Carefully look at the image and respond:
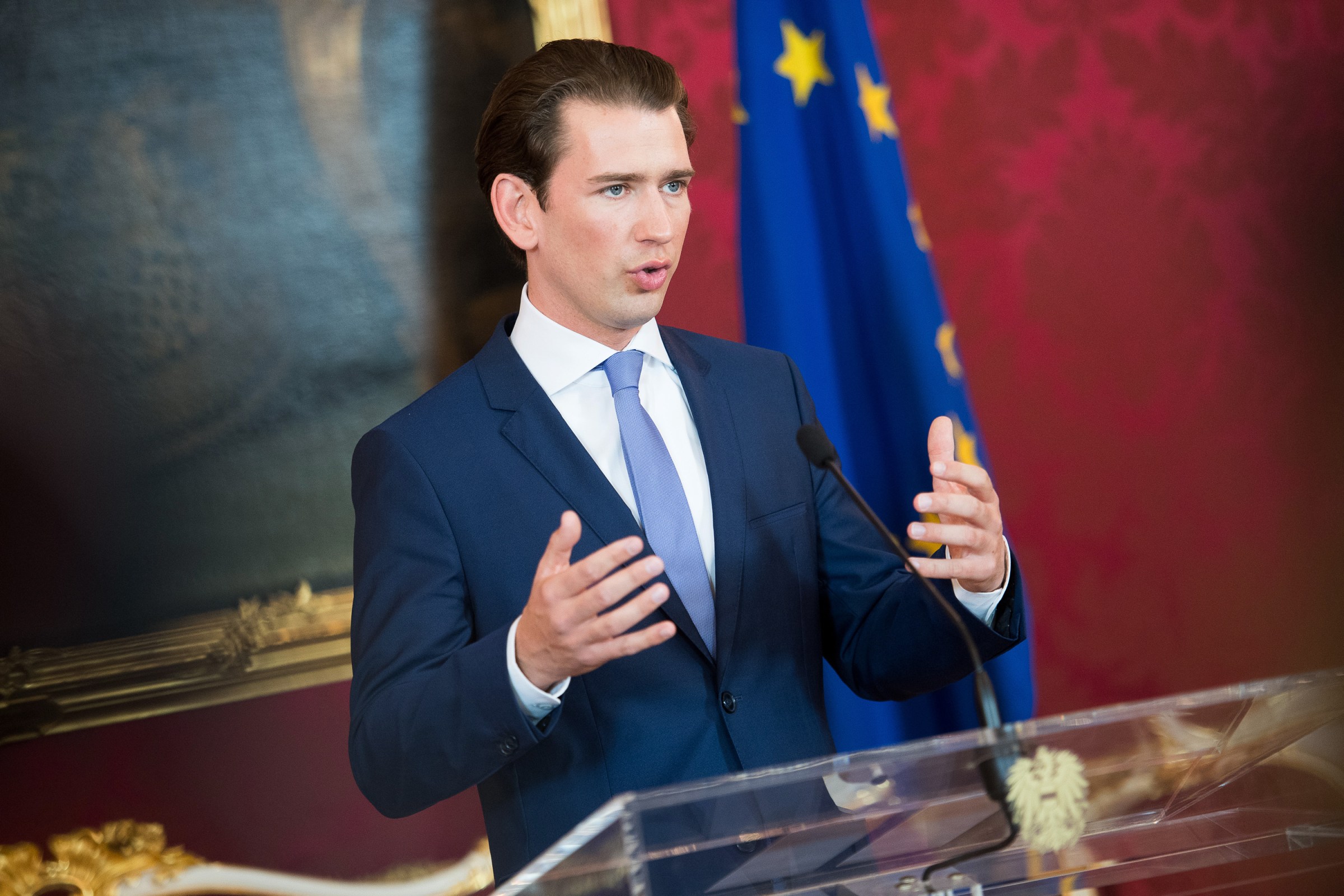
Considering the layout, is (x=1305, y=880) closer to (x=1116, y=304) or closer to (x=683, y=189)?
(x=683, y=189)

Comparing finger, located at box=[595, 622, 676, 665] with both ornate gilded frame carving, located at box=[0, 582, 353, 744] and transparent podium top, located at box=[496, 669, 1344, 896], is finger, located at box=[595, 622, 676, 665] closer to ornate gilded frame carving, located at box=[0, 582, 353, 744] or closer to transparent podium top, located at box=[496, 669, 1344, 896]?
transparent podium top, located at box=[496, 669, 1344, 896]

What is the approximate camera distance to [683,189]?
1584 millimetres

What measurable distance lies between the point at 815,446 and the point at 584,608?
312 millimetres

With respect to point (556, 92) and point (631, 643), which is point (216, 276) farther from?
point (631, 643)

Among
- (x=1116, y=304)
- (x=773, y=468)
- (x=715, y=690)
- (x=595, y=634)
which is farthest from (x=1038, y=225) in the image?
(x=595, y=634)

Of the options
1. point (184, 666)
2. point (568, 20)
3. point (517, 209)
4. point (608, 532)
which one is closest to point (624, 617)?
point (608, 532)

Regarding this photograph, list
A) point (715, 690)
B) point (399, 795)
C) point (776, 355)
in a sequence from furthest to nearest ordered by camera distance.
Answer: point (776, 355)
point (715, 690)
point (399, 795)

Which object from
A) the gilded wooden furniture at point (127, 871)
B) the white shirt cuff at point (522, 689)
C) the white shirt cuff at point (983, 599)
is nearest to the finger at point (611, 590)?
the white shirt cuff at point (522, 689)

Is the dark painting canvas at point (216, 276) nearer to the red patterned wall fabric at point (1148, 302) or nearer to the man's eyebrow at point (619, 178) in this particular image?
the man's eyebrow at point (619, 178)

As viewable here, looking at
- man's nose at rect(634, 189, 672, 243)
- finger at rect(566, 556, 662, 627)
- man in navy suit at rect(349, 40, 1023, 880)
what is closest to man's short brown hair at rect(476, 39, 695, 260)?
man in navy suit at rect(349, 40, 1023, 880)

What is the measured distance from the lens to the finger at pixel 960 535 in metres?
1.21

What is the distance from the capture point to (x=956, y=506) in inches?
47.3

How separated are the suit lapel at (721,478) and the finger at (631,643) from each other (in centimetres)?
33

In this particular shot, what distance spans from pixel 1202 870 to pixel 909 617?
0.57 meters
